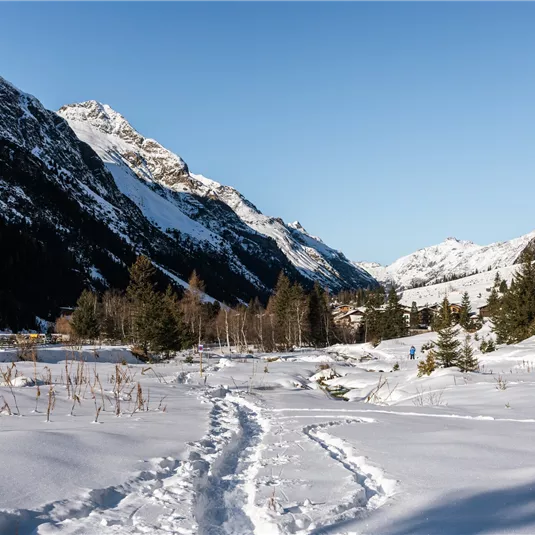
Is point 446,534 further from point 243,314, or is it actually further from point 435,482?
point 243,314

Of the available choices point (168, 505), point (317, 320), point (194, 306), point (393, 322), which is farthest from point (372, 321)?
point (168, 505)

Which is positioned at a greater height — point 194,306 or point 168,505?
point 194,306

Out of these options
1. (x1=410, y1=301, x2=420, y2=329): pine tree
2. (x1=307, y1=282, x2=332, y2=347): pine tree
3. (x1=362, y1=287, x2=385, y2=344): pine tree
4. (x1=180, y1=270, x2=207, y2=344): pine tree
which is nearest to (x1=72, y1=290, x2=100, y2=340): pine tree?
(x1=180, y1=270, x2=207, y2=344): pine tree

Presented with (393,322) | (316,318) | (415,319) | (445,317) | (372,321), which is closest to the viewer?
(445,317)

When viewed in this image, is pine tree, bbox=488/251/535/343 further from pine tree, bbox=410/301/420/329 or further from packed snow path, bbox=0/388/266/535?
pine tree, bbox=410/301/420/329

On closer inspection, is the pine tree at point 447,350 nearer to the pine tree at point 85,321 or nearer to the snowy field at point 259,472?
the snowy field at point 259,472

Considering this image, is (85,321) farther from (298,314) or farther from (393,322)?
(393,322)

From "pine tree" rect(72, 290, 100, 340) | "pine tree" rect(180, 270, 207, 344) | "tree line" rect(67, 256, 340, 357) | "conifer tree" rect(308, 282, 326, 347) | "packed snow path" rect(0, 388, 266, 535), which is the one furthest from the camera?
"conifer tree" rect(308, 282, 326, 347)

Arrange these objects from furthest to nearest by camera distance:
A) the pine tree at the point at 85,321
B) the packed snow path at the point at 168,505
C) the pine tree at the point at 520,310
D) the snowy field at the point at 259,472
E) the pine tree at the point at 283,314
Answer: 1. the pine tree at the point at 283,314
2. the pine tree at the point at 85,321
3. the pine tree at the point at 520,310
4. the snowy field at the point at 259,472
5. the packed snow path at the point at 168,505

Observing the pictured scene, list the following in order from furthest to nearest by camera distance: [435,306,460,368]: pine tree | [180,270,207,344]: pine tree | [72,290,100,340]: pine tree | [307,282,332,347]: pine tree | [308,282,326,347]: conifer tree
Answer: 1. [308,282,326,347]: conifer tree
2. [307,282,332,347]: pine tree
3. [180,270,207,344]: pine tree
4. [72,290,100,340]: pine tree
5. [435,306,460,368]: pine tree

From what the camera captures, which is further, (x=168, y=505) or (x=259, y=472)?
(x=259, y=472)

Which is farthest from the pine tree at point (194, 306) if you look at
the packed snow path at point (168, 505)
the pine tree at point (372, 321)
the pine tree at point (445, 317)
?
the packed snow path at point (168, 505)

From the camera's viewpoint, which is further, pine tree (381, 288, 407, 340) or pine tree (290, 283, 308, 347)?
pine tree (381, 288, 407, 340)

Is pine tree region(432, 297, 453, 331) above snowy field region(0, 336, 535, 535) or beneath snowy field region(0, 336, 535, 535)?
above
